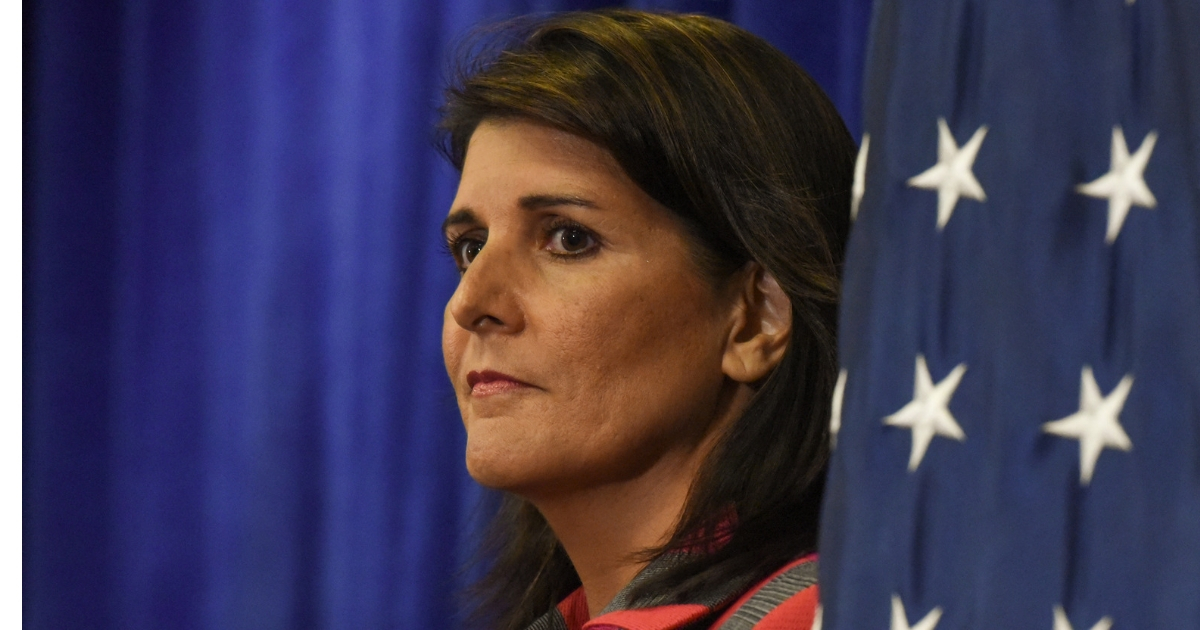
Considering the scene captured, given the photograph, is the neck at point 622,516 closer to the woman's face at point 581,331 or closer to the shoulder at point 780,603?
the woman's face at point 581,331

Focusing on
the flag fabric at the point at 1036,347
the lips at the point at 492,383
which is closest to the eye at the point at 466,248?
the lips at the point at 492,383

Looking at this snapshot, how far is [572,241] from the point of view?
127 centimetres

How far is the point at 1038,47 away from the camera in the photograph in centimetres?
63

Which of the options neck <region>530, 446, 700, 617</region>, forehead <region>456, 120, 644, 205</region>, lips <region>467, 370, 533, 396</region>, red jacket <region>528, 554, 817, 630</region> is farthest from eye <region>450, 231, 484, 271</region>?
red jacket <region>528, 554, 817, 630</region>

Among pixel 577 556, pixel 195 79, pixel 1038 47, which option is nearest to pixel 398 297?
pixel 195 79

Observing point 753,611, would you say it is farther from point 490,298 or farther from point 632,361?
point 490,298

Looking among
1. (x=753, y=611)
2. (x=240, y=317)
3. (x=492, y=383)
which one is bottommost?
(x=753, y=611)

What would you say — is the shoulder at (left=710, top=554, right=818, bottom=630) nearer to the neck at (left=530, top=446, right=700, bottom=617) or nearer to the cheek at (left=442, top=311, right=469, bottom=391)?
the neck at (left=530, top=446, right=700, bottom=617)

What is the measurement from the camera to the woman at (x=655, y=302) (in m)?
1.22

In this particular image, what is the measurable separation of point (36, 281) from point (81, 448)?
0.29m

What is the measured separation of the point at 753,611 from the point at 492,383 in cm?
36

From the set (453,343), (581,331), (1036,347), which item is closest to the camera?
(1036,347)

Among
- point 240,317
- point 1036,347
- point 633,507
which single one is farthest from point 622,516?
point 240,317
